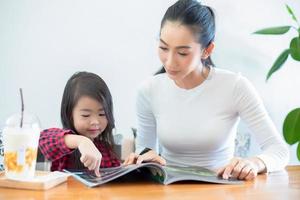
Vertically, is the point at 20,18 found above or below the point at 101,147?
above

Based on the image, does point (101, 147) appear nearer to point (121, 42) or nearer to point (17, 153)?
point (17, 153)

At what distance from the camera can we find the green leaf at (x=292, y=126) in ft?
2.73

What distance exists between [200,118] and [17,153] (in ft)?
2.20

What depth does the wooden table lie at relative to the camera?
882mm

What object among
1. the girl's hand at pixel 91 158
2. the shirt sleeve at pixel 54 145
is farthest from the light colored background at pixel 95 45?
the girl's hand at pixel 91 158

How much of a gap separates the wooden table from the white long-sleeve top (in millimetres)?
344

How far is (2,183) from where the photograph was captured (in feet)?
3.07

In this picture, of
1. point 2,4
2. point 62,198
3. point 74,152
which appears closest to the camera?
point 62,198

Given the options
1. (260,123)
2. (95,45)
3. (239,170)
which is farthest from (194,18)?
(95,45)

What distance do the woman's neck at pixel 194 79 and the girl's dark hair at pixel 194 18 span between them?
107 mm

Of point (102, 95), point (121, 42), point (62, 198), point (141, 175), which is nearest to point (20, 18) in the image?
point (121, 42)

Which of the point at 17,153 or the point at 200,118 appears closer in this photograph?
the point at 17,153

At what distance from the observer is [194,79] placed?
1.48 m

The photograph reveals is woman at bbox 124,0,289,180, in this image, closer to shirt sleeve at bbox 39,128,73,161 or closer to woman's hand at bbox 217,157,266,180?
woman's hand at bbox 217,157,266,180
